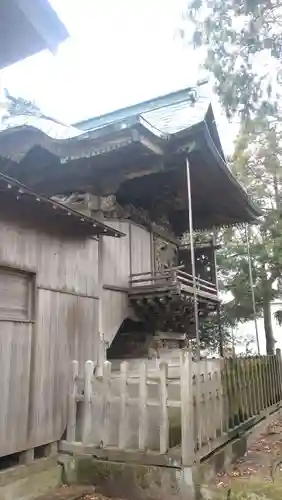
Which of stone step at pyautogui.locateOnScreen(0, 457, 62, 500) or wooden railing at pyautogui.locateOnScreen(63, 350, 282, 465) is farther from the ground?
wooden railing at pyautogui.locateOnScreen(63, 350, 282, 465)

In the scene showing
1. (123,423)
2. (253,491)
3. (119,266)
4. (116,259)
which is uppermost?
(116,259)

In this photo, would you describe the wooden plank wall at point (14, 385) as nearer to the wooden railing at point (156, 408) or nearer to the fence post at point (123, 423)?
the wooden railing at point (156, 408)

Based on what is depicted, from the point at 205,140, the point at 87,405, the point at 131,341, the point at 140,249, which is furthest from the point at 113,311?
→ the point at 205,140

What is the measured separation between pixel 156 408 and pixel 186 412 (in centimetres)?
43

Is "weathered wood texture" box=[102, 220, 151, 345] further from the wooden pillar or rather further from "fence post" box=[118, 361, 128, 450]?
"fence post" box=[118, 361, 128, 450]

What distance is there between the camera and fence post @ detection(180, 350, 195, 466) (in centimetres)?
519

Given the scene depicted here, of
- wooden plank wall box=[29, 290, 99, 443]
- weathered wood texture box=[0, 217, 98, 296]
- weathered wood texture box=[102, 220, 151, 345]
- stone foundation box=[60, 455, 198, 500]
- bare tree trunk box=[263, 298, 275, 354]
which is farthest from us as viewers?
bare tree trunk box=[263, 298, 275, 354]

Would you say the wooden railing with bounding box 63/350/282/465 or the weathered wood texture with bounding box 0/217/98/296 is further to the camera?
the weathered wood texture with bounding box 0/217/98/296

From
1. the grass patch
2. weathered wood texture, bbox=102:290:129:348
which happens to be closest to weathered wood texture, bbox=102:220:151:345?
weathered wood texture, bbox=102:290:129:348

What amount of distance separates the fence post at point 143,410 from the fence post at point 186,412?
1.69 ft

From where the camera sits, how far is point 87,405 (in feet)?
20.0

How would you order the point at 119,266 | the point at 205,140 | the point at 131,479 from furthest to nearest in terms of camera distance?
the point at 119,266 < the point at 205,140 < the point at 131,479

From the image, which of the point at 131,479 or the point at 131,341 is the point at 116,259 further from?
the point at 131,479

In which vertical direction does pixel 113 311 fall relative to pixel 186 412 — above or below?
above
